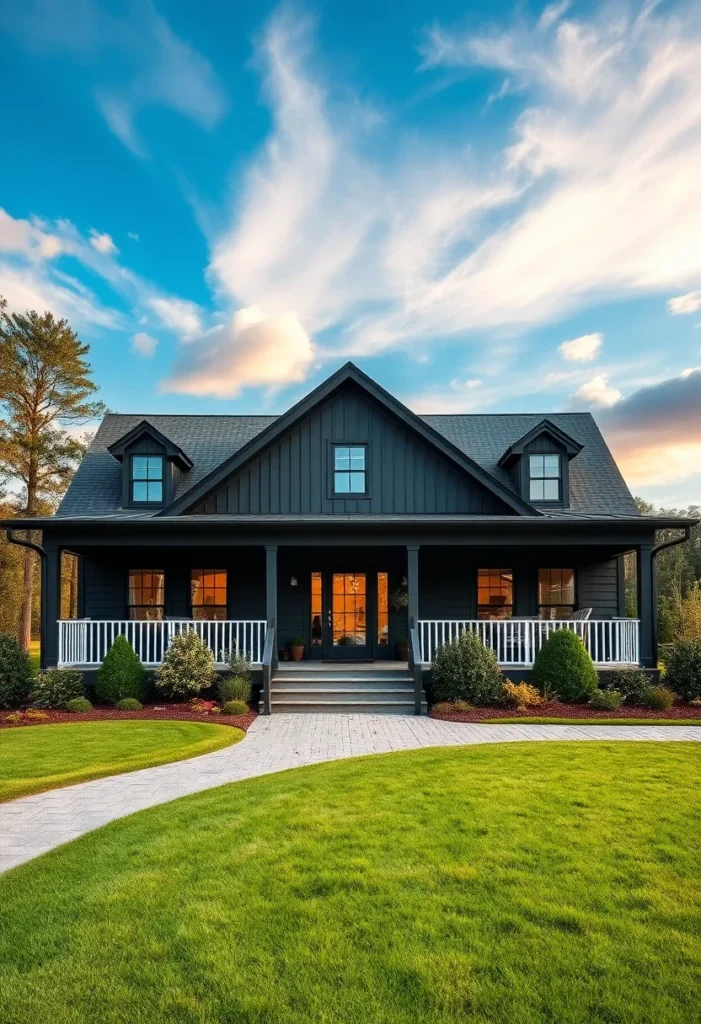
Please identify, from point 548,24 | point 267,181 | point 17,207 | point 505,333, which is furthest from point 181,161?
point 505,333

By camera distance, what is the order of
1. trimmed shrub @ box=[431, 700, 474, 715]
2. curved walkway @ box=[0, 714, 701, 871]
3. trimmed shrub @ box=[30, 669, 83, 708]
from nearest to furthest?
curved walkway @ box=[0, 714, 701, 871] < trimmed shrub @ box=[431, 700, 474, 715] < trimmed shrub @ box=[30, 669, 83, 708]

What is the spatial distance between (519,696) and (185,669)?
6574 mm

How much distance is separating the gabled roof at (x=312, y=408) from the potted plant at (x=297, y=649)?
4.26m

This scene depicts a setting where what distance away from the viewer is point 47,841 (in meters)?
4.88

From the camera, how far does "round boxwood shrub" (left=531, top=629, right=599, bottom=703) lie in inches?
444

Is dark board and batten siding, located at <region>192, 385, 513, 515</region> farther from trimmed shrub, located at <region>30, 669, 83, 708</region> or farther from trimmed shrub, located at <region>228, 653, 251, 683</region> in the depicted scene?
trimmed shrub, located at <region>30, 669, 83, 708</region>

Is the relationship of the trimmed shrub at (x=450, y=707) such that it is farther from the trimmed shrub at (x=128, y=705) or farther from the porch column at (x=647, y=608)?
the trimmed shrub at (x=128, y=705)

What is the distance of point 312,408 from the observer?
14.3 meters

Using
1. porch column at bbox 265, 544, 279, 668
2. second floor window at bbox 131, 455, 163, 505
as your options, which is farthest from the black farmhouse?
porch column at bbox 265, 544, 279, 668

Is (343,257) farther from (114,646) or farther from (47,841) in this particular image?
(47,841)

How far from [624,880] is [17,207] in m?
18.8

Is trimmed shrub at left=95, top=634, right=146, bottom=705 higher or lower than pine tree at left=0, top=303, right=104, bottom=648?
lower

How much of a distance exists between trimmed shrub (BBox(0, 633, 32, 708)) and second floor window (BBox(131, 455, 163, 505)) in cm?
452

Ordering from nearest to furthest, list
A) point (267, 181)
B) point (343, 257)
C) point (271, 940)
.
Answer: point (271, 940)
point (267, 181)
point (343, 257)
